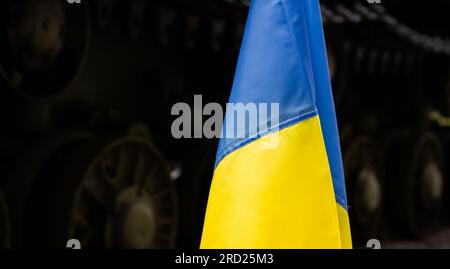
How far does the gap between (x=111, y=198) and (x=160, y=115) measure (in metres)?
1.33

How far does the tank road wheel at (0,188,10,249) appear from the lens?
2.63 meters

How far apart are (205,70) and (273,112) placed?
3202 mm

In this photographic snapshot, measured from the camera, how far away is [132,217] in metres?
3.24

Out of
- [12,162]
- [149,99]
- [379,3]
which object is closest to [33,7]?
[12,162]

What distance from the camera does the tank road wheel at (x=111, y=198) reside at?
2.93 meters

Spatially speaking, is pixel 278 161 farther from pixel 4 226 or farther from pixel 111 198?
pixel 111 198

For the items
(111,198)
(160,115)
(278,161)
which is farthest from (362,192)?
(278,161)

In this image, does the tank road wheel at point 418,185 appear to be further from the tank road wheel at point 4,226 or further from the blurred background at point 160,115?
the tank road wheel at point 4,226

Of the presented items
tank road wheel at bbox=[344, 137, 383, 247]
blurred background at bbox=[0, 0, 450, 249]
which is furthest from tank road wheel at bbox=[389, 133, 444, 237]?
tank road wheel at bbox=[344, 137, 383, 247]

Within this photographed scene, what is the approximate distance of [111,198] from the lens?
3211 millimetres

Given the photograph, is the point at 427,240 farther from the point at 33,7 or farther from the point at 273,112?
the point at 273,112

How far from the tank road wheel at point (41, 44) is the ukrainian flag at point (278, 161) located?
1514 mm

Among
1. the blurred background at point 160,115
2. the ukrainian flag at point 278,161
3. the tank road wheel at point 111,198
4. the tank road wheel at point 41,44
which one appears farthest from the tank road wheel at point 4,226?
the ukrainian flag at point 278,161

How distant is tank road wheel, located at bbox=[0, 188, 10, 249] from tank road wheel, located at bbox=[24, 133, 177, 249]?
0.25 m
